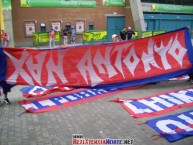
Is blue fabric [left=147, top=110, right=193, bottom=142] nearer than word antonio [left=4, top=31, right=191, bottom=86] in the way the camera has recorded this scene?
Yes

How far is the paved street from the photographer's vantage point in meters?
5.39

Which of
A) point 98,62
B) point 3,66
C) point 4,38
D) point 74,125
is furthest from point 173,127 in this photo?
point 4,38

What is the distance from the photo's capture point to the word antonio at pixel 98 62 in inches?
309

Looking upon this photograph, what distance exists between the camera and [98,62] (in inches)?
347

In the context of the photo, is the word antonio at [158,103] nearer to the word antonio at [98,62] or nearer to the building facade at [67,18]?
the word antonio at [98,62]

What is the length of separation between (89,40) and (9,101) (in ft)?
56.1

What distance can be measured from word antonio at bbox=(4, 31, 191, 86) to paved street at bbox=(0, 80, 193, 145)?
3.37ft

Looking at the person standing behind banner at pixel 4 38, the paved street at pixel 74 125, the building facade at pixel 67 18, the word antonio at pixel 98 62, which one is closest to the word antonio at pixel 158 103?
the paved street at pixel 74 125

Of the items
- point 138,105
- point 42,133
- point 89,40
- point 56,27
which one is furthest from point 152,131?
point 56,27

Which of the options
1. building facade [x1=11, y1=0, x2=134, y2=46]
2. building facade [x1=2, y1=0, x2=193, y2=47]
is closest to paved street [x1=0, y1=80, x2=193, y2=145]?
building facade [x1=2, y1=0, x2=193, y2=47]

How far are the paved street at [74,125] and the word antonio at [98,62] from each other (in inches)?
40.5

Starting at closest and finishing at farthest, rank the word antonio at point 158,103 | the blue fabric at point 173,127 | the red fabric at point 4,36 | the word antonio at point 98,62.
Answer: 1. the blue fabric at point 173,127
2. the word antonio at point 158,103
3. the word antonio at point 98,62
4. the red fabric at point 4,36

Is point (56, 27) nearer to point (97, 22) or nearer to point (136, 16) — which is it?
point (97, 22)

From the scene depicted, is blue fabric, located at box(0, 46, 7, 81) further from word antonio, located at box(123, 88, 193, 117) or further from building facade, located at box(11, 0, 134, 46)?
building facade, located at box(11, 0, 134, 46)
